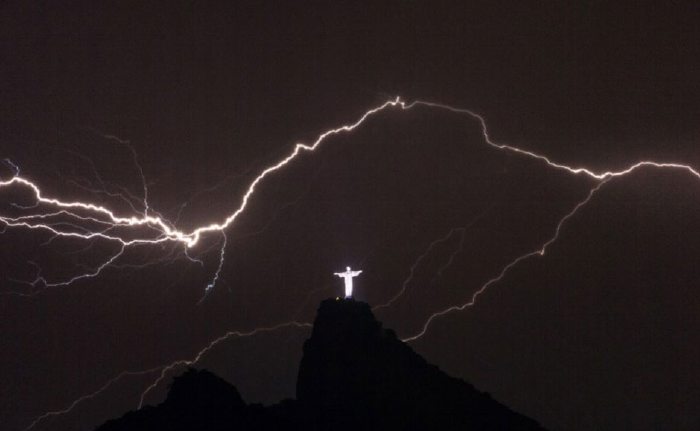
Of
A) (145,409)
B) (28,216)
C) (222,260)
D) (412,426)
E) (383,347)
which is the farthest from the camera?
(222,260)

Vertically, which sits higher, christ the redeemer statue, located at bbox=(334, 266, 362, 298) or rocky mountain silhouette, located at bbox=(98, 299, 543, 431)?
christ the redeemer statue, located at bbox=(334, 266, 362, 298)

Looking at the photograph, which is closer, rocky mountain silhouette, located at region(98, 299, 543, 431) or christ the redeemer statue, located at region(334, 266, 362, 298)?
rocky mountain silhouette, located at region(98, 299, 543, 431)

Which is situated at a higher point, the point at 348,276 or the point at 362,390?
the point at 348,276

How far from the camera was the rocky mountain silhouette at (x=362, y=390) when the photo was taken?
11070mm

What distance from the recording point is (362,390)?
12641 millimetres

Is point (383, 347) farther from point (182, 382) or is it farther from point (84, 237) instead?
point (84, 237)

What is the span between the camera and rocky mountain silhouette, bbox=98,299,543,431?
11.1 m

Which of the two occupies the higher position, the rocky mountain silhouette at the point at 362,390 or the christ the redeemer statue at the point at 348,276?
the christ the redeemer statue at the point at 348,276

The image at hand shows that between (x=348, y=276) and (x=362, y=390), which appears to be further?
(x=348, y=276)

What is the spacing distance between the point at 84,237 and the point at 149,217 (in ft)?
7.53

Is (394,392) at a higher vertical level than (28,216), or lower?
lower

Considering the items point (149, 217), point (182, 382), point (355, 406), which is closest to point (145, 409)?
point (182, 382)

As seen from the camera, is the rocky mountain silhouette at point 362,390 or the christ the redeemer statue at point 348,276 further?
the christ the redeemer statue at point 348,276

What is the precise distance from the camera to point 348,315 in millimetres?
13492
